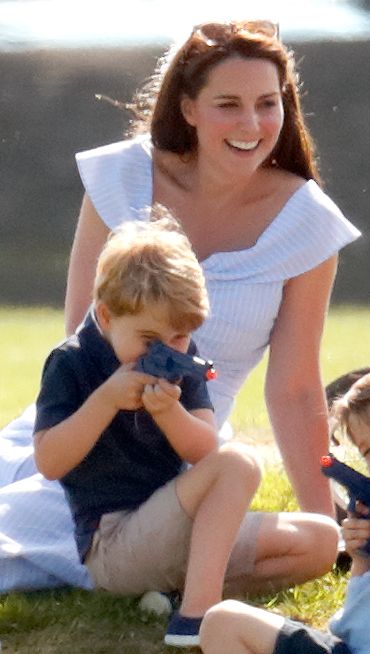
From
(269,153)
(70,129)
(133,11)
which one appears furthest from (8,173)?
(269,153)

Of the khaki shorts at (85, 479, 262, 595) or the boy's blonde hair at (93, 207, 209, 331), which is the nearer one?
the boy's blonde hair at (93, 207, 209, 331)

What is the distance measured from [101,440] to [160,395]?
332 millimetres

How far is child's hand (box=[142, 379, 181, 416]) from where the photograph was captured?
3266 mm

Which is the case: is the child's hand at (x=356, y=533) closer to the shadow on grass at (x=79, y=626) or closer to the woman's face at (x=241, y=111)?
the shadow on grass at (x=79, y=626)

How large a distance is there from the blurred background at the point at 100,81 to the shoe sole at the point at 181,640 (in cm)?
1305

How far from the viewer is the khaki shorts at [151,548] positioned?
3514 mm

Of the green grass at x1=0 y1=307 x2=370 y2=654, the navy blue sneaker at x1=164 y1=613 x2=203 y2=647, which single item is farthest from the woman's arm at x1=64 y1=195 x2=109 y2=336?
the navy blue sneaker at x1=164 y1=613 x2=203 y2=647

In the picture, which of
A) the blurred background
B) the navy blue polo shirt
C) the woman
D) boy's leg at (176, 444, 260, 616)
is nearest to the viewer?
boy's leg at (176, 444, 260, 616)

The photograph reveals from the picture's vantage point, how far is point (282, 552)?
148 inches

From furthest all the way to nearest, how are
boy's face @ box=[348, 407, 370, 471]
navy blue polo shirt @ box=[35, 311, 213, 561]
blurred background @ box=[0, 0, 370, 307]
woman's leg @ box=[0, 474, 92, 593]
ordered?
blurred background @ box=[0, 0, 370, 307] < woman's leg @ box=[0, 474, 92, 593] < navy blue polo shirt @ box=[35, 311, 213, 561] < boy's face @ box=[348, 407, 370, 471]

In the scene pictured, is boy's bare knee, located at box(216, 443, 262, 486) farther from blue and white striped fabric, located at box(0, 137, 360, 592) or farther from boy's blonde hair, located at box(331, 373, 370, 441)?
blue and white striped fabric, located at box(0, 137, 360, 592)

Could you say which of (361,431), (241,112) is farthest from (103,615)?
(241,112)

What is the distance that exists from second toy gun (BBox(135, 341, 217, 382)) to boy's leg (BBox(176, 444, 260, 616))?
9.7 inches

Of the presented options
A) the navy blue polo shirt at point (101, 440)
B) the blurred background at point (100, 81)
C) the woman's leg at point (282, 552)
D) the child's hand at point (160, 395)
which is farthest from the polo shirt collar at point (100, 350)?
the blurred background at point (100, 81)
